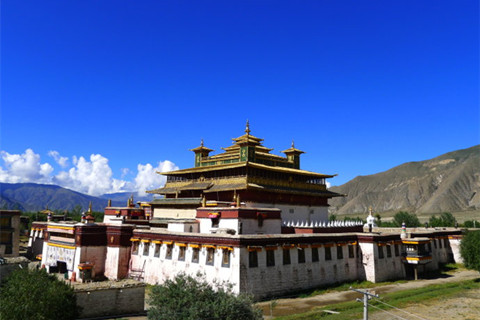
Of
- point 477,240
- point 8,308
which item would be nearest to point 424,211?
point 477,240

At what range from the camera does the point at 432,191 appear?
17525cm

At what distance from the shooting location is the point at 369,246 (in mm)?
34250

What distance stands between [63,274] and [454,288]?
1326 inches

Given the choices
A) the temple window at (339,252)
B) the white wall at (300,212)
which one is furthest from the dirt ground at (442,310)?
the white wall at (300,212)

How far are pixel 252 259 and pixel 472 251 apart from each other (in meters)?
22.6

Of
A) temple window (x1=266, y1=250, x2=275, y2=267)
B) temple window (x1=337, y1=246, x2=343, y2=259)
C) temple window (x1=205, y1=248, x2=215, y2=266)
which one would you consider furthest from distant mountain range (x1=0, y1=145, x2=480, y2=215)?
temple window (x1=205, y1=248, x2=215, y2=266)

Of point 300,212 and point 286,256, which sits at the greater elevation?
point 300,212

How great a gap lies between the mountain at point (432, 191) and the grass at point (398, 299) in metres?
123

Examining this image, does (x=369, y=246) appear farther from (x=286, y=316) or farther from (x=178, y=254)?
(x=178, y=254)

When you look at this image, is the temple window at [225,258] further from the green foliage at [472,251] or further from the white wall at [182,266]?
the green foliage at [472,251]

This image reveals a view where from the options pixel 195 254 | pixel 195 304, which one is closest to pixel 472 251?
pixel 195 254

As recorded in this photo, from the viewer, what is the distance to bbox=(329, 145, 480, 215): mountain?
157m

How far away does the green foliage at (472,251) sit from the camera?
116 ft

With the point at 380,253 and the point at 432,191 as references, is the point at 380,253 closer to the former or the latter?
the point at 380,253
